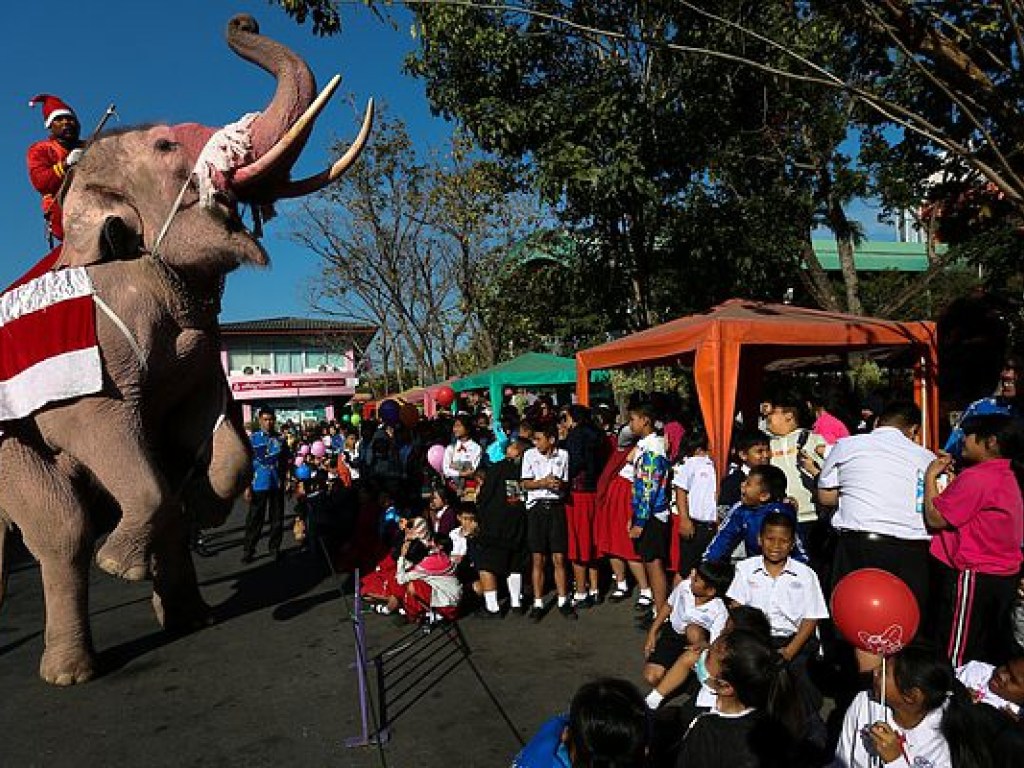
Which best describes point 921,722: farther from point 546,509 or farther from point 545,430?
point 545,430

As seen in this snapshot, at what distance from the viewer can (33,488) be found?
499cm

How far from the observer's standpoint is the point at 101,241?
4785 mm

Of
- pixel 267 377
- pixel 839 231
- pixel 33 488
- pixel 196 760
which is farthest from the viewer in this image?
pixel 267 377

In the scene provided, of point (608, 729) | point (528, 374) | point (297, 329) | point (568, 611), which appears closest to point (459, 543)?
point (568, 611)

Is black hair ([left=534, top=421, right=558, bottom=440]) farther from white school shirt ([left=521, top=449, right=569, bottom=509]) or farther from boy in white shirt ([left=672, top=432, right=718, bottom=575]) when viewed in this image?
boy in white shirt ([left=672, top=432, right=718, bottom=575])

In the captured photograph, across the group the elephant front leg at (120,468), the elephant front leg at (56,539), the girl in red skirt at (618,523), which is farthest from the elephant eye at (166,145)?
the girl in red skirt at (618,523)

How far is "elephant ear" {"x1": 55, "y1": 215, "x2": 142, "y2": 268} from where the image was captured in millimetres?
4789

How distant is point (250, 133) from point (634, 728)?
3.77 metres

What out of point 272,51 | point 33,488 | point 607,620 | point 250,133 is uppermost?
point 272,51

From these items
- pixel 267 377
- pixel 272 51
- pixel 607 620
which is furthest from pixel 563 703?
pixel 267 377

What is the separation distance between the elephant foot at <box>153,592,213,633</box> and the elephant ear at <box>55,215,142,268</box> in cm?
265

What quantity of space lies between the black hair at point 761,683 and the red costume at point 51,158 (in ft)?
16.5

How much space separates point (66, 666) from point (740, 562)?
4003 millimetres

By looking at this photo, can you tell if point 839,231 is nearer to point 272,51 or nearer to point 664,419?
point 664,419
